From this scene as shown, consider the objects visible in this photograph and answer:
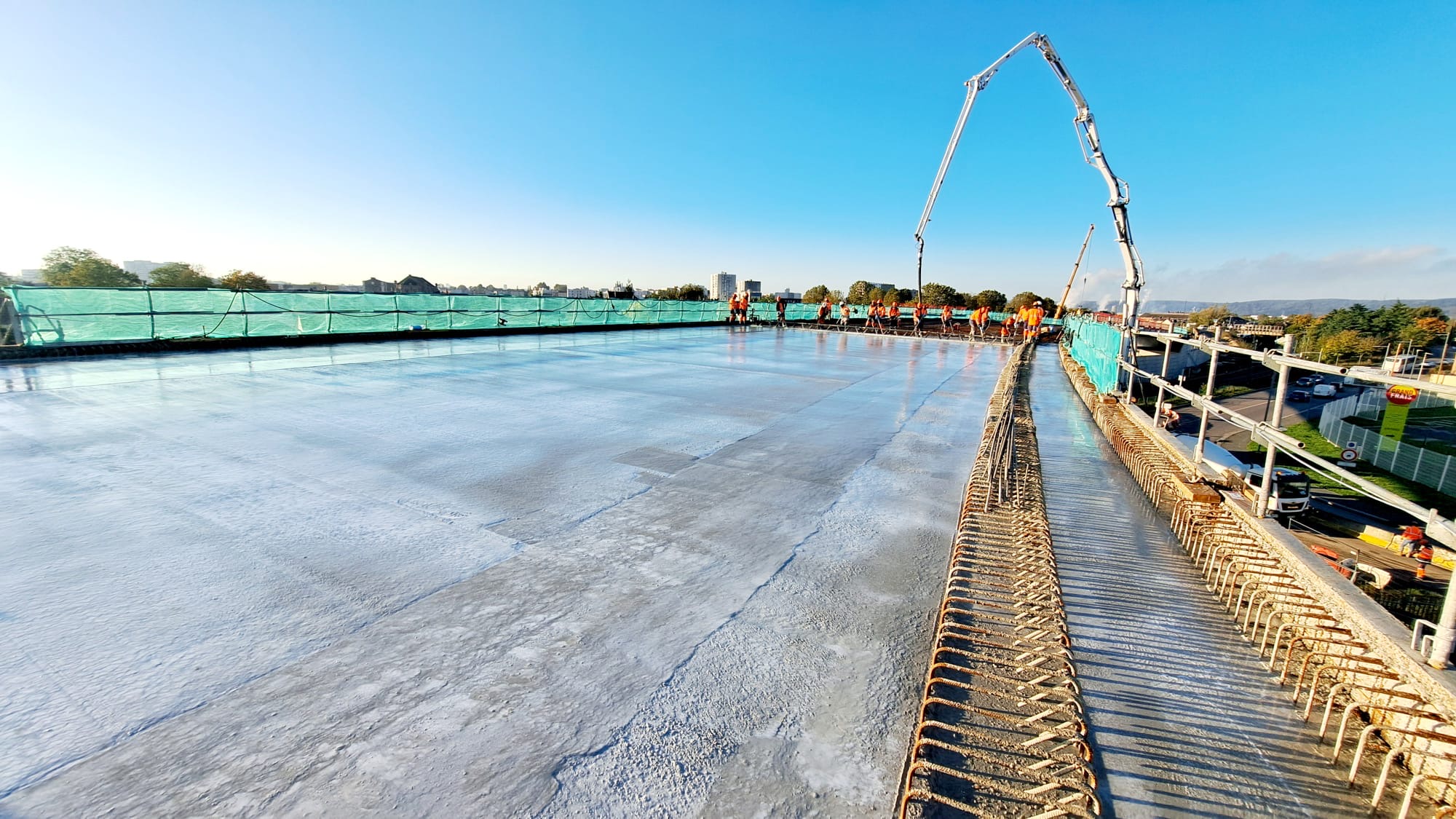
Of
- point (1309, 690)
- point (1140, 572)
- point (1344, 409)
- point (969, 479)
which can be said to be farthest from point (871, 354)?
point (1344, 409)

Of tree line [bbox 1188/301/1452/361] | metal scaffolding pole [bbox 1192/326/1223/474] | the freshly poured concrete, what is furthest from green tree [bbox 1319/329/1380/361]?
the freshly poured concrete

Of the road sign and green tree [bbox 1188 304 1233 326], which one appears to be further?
the road sign

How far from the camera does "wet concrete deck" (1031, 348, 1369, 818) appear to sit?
1816mm

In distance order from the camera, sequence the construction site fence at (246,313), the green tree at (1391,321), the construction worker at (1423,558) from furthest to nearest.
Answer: the green tree at (1391,321)
the construction worker at (1423,558)
the construction site fence at (246,313)

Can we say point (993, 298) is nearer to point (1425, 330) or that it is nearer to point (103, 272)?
point (1425, 330)

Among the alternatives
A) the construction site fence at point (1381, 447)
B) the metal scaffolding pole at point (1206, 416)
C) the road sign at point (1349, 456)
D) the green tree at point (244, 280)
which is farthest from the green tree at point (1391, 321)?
the green tree at point (244, 280)

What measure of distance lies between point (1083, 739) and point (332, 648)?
2818 mm

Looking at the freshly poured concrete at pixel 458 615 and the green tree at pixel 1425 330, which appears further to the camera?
the green tree at pixel 1425 330

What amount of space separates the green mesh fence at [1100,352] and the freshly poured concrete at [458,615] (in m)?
4.12

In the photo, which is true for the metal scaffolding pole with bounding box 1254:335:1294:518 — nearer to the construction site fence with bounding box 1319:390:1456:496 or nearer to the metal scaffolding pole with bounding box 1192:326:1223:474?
the metal scaffolding pole with bounding box 1192:326:1223:474

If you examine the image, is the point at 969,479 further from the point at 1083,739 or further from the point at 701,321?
the point at 701,321

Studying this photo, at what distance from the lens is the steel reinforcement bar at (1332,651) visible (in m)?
1.84

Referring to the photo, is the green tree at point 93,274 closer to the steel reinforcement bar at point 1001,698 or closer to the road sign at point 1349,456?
the steel reinforcement bar at point 1001,698

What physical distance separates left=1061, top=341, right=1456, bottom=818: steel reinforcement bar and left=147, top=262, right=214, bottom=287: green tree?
84080mm
